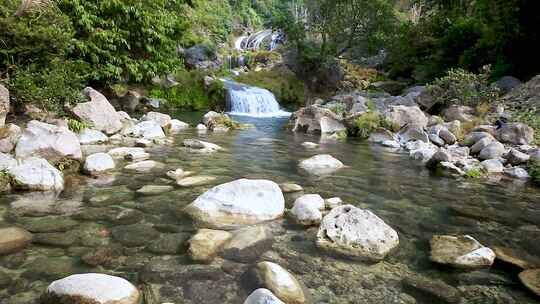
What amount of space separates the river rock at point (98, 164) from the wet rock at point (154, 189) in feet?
4.13

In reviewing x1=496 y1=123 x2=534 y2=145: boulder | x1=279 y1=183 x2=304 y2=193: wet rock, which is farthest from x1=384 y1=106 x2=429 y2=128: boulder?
x1=279 y1=183 x2=304 y2=193: wet rock

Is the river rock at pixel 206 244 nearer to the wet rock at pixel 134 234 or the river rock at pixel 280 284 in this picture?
the wet rock at pixel 134 234

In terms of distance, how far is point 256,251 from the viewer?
369cm

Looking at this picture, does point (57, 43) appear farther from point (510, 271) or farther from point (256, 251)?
point (510, 271)

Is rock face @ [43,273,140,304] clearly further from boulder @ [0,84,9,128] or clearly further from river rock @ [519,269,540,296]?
boulder @ [0,84,9,128]

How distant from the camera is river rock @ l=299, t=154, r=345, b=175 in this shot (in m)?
7.43

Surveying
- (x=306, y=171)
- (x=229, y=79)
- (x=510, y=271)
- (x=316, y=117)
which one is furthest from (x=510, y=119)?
(x=229, y=79)

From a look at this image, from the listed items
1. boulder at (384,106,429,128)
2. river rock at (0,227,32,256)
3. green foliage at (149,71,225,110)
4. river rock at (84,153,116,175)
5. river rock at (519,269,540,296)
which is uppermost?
green foliage at (149,71,225,110)

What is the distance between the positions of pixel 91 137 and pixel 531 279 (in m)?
8.89

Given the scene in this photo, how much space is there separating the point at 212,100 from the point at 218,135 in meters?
10.3

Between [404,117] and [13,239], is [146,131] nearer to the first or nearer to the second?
[13,239]

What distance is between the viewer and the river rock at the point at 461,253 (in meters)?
3.57

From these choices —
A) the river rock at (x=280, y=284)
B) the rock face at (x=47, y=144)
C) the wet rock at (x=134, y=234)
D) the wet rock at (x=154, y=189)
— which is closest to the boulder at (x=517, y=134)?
the wet rock at (x=154, y=189)

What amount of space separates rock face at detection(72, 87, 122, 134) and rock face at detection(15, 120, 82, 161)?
3.16 m
